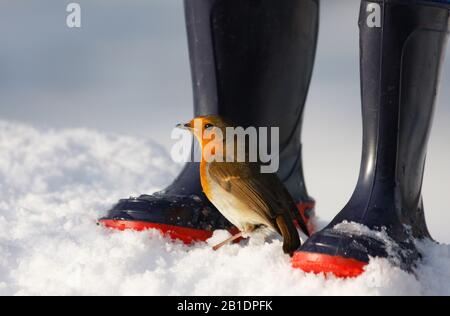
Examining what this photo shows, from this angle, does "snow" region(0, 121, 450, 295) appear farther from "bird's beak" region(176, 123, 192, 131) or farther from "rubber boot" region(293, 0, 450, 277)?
"bird's beak" region(176, 123, 192, 131)

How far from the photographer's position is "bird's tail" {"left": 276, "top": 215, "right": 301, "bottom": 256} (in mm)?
1916

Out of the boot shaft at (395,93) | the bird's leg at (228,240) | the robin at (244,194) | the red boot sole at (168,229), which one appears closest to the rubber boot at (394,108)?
the boot shaft at (395,93)

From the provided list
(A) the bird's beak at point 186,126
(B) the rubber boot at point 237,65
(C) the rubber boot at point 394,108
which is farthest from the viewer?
(B) the rubber boot at point 237,65

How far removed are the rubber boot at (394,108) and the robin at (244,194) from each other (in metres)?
0.11

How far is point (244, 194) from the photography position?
2.00 metres

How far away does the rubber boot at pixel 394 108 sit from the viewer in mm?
1912

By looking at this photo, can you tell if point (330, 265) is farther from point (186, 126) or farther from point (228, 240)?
point (186, 126)

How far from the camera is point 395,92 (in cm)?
193

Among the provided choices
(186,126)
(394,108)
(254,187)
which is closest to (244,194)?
(254,187)

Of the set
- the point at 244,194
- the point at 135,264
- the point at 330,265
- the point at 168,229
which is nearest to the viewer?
the point at 330,265

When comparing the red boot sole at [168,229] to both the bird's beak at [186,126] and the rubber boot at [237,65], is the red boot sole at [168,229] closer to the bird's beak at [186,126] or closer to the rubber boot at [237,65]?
the rubber boot at [237,65]

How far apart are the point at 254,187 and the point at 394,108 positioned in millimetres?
349
